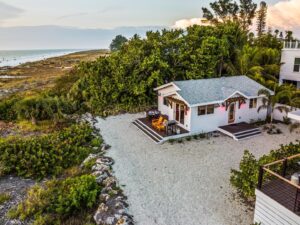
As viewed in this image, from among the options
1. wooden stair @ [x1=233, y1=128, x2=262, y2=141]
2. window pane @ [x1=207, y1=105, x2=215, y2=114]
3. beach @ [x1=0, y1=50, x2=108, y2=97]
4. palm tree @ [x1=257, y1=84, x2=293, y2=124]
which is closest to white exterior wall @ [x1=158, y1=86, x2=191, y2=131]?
window pane @ [x1=207, y1=105, x2=215, y2=114]

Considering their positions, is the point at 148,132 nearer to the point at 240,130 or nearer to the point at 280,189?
the point at 240,130

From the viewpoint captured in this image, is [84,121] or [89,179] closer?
[89,179]

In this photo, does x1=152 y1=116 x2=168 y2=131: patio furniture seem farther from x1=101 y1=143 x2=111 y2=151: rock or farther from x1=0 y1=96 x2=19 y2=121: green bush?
x1=0 y1=96 x2=19 y2=121: green bush

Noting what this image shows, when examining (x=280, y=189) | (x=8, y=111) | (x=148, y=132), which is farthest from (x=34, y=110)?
(x=280, y=189)

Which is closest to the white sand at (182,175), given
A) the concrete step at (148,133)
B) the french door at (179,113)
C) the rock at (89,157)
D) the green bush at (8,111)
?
the concrete step at (148,133)

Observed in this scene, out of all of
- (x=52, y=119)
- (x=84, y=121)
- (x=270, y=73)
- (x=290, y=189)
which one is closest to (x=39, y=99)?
(x=52, y=119)

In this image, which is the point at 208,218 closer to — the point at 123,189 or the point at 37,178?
the point at 123,189

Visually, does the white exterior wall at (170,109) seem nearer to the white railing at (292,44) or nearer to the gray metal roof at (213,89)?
the gray metal roof at (213,89)
